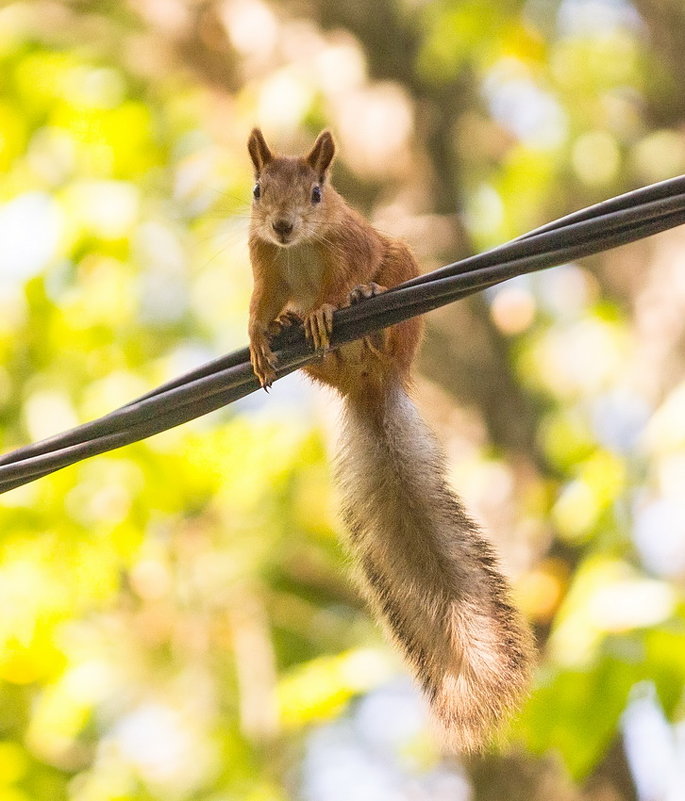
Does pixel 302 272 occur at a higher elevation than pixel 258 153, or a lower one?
lower

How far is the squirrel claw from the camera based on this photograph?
94.4 inches

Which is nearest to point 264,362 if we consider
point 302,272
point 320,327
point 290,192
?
point 320,327

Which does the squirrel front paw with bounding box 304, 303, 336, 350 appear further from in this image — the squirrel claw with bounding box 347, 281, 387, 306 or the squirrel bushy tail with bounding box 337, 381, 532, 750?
the squirrel bushy tail with bounding box 337, 381, 532, 750

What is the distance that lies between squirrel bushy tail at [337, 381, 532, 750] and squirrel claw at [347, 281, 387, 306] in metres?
0.36

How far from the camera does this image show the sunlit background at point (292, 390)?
11.9 feet

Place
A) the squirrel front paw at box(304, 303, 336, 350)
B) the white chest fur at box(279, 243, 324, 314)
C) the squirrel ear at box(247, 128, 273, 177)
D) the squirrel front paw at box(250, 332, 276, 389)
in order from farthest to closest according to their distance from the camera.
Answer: the squirrel ear at box(247, 128, 273, 177) < the white chest fur at box(279, 243, 324, 314) < the squirrel front paw at box(250, 332, 276, 389) < the squirrel front paw at box(304, 303, 336, 350)

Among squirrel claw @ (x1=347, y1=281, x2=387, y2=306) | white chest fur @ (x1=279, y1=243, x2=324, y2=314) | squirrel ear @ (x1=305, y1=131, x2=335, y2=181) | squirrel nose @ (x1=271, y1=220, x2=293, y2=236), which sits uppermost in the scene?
squirrel ear @ (x1=305, y1=131, x2=335, y2=181)

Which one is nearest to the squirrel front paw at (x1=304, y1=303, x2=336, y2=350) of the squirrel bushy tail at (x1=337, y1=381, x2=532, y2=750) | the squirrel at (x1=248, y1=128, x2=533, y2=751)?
the squirrel at (x1=248, y1=128, x2=533, y2=751)

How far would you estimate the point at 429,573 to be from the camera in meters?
2.59

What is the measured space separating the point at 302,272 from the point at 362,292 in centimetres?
25

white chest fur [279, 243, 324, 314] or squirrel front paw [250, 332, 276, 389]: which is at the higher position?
white chest fur [279, 243, 324, 314]

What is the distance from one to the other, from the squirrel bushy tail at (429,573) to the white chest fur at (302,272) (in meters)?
0.31

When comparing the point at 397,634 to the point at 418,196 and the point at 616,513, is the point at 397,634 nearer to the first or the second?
the point at 616,513

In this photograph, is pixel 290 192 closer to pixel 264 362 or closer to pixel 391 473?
pixel 264 362
